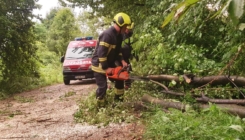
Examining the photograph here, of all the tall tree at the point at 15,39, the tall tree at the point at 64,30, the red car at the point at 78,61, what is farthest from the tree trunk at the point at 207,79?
the tall tree at the point at 64,30

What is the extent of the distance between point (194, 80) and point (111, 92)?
2.20m

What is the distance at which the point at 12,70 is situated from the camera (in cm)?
1189

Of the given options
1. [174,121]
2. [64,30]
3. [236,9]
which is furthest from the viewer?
[64,30]

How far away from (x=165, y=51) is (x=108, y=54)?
1.40 metres

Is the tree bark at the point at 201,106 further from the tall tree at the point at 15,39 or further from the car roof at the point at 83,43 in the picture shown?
the car roof at the point at 83,43

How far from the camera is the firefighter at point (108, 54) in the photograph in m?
5.05

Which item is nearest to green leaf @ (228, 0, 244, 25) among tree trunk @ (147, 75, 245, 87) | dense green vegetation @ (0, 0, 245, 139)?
dense green vegetation @ (0, 0, 245, 139)

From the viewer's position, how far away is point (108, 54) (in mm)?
5402

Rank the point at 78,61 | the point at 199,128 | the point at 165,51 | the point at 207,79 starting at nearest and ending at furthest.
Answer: the point at 199,128 → the point at 207,79 → the point at 165,51 → the point at 78,61

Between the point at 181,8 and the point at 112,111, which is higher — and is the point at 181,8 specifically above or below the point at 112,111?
above

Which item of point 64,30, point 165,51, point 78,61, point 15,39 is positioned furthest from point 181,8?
point 64,30

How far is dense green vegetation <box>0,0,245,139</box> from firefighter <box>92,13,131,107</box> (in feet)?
1.05

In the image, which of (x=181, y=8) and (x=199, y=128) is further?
A: (x=199, y=128)

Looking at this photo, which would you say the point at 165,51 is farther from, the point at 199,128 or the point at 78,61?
the point at 78,61
